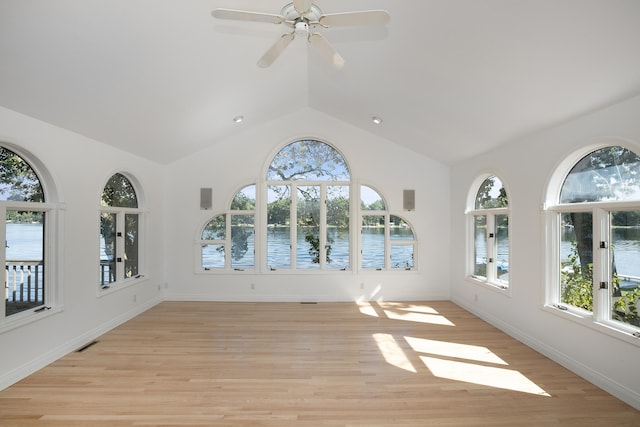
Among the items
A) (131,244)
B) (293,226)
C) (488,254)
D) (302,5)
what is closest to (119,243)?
(131,244)

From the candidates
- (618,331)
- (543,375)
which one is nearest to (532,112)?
(618,331)

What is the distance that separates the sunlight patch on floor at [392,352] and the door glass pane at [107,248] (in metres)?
3.82

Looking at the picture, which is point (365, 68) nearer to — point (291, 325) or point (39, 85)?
point (39, 85)

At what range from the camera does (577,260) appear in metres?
3.72

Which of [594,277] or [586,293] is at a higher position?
[594,277]

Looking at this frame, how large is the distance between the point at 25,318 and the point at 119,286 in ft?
5.49

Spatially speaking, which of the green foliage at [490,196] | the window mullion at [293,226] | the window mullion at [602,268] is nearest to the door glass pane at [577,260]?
the window mullion at [602,268]

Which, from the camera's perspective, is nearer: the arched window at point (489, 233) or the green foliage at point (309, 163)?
the arched window at point (489, 233)

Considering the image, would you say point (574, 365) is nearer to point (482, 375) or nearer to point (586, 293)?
point (586, 293)

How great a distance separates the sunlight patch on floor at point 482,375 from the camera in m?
3.23

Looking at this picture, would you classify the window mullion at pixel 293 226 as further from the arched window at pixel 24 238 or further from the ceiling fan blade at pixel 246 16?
the ceiling fan blade at pixel 246 16

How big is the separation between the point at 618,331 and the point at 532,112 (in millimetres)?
2234

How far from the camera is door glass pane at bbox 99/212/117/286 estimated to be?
486 centimetres

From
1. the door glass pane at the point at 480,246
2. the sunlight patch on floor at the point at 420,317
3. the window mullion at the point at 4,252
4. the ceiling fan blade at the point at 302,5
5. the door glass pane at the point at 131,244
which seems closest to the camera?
the ceiling fan blade at the point at 302,5
